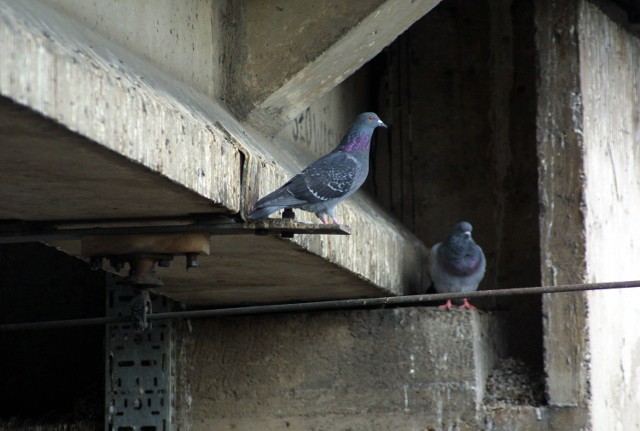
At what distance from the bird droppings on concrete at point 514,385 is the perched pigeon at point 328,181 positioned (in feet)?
4.99

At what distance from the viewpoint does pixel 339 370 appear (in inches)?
220

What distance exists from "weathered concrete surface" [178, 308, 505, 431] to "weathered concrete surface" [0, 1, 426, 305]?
1.04 metres

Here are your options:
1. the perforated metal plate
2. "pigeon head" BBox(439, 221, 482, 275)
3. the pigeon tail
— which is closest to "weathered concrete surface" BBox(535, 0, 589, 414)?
"pigeon head" BBox(439, 221, 482, 275)

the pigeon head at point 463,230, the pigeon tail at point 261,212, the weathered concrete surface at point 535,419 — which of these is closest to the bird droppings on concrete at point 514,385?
the weathered concrete surface at point 535,419

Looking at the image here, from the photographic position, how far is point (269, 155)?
13.6 ft

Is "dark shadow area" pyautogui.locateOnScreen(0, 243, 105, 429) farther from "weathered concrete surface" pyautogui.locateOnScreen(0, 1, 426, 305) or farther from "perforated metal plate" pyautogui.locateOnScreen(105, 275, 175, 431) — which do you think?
"weathered concrete surface" pyautogui.locateOnScreen(0, 1, 426, 305)

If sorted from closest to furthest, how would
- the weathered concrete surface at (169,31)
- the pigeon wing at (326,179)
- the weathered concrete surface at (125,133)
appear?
the weathered concrete surface at (125,133) → the weathered concrete surface at (169,31) → the pigeon wing at (326,179)

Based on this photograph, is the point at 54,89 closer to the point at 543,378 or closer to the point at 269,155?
the point at 269,155

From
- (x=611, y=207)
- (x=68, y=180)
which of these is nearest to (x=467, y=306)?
(x=611, y=207)

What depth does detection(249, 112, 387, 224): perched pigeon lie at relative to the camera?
359 cm

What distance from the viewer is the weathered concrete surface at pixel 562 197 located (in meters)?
5.27

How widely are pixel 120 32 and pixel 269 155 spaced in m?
0.74

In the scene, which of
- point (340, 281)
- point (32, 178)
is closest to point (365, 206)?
point (340, 281)

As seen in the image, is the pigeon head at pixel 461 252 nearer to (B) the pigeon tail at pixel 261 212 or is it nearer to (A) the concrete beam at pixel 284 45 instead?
(A) the concrete beam at pixel 284 45
